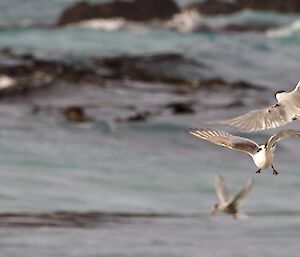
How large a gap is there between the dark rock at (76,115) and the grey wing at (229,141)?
20895mm

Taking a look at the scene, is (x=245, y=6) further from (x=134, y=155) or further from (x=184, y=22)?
(x=134, y=155)

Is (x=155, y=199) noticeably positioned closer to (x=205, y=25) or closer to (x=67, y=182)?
(x=67, y=182)

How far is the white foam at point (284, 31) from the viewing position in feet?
222

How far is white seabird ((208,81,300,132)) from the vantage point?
8.65m

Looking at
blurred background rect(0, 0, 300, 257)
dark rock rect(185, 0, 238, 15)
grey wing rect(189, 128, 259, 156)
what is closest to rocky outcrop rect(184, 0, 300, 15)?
dark rock rect(185, 0, 238, 15)

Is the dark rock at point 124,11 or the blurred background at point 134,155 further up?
the dark rock at point 124,11

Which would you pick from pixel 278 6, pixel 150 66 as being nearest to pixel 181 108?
pixel 150 66

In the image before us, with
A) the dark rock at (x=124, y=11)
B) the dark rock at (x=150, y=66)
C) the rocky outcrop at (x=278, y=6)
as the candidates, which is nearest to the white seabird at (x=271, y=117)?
the dark rock at (x=150, y=66)

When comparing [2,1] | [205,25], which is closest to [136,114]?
[205,25]

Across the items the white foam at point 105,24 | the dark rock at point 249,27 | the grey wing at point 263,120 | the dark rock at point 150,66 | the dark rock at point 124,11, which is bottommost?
the grey wing at point 263,120

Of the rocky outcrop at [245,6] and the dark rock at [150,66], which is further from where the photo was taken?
the rocky outcrop at [245,6]

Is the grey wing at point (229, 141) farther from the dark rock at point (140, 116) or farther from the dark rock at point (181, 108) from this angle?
the dark rock at point (181, 108)

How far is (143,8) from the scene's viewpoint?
3369 inches

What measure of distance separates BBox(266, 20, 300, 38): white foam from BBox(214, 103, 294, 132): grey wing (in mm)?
58016
